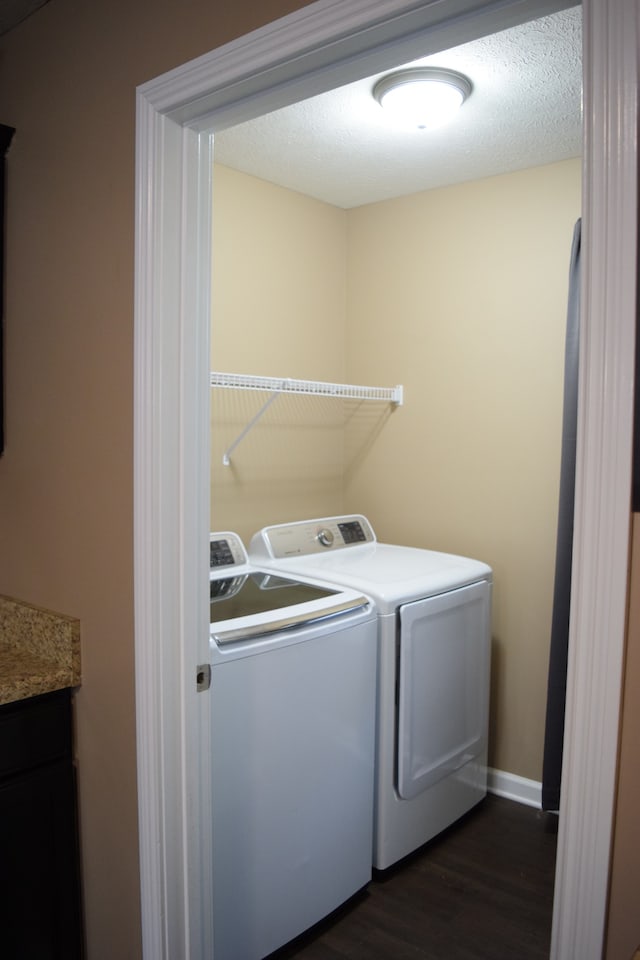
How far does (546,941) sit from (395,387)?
2.14 m

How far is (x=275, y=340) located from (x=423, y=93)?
3.97ft

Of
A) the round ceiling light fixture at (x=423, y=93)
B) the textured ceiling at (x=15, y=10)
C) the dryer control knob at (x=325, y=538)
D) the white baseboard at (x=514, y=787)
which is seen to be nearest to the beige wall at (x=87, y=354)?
the textured ceiling at (x=15, y=10)

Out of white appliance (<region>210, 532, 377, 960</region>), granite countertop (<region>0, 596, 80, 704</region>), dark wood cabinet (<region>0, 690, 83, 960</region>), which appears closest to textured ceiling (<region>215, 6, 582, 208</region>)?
white appliance (<region>210, 532, 377, 960</region>)

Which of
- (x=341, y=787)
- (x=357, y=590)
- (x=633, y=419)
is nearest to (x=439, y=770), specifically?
(x=341, y=787)

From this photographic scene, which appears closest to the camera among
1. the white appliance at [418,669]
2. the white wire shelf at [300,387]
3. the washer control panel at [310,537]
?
the white appliance at [418,669]

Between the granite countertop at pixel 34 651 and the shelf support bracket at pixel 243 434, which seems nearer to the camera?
the granite countertop at pixel 34 651

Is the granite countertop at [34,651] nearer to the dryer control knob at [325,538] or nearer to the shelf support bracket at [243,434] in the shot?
the shelf support bracket at [243,434]

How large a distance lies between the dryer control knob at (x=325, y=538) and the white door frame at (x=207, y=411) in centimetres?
145

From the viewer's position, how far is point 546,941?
2.12 metres

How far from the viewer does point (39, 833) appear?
1.57 meters

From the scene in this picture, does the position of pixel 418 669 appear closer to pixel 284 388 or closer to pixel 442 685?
pixel 442 685

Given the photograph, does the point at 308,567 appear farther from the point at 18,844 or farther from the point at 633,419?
the point at 633,419

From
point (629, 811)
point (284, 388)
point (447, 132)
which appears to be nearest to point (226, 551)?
point (284, 388)

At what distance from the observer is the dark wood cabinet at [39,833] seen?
5.02ft
